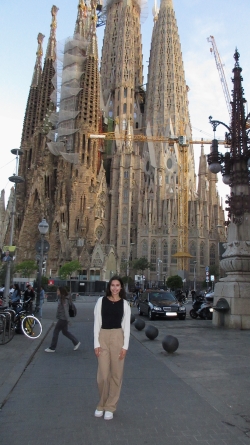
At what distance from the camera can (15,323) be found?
1111cm

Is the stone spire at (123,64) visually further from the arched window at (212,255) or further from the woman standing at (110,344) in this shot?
the woman standing at (110,344)

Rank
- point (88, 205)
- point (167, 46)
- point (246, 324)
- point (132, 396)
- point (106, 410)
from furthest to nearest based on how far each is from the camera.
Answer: point (167, 46) → point (88, 205) → point (246, 324) → point (132, 396) → point (106, 410)

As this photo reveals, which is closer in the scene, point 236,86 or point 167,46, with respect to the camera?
point 236,86

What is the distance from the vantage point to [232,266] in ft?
43.7

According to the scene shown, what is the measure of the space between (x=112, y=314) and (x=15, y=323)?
7454mm

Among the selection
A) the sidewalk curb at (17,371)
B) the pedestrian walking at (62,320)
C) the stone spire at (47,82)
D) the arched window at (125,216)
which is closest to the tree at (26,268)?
the arched window at (125,216)

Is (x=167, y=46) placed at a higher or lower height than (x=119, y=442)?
higher

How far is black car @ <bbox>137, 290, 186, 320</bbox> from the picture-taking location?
1703 centimetres

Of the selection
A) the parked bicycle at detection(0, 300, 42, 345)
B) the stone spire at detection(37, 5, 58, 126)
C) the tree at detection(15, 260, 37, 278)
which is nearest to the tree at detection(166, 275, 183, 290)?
the tree at detection(15, 260, 37, 278)

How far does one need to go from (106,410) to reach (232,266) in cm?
979

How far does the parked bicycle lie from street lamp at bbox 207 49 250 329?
6540 millimetres

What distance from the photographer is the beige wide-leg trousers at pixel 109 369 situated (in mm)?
4414

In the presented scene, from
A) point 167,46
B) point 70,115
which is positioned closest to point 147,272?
point 70,115

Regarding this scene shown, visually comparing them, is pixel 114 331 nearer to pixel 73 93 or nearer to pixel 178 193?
pixel 73 93
